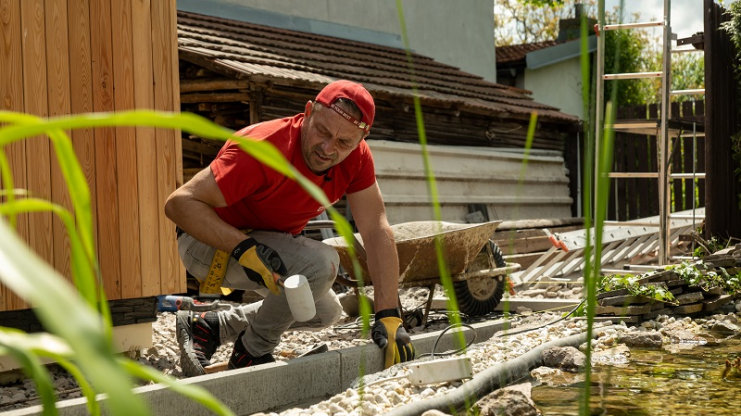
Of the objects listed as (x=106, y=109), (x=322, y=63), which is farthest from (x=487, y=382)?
(x=322, y=63)

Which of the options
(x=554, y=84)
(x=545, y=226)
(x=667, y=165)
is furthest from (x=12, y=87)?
(x=554, y=84)

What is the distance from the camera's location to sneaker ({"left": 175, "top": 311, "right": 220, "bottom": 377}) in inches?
152

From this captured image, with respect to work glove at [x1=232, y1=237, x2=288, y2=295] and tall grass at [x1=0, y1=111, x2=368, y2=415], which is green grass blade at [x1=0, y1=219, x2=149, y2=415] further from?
work glove at [x1=232, y1=237, x2=288, y2=295]

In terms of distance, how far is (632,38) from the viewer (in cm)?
2011

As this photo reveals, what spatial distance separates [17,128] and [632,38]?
20818 mm

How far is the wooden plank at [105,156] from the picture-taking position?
4.07 meters

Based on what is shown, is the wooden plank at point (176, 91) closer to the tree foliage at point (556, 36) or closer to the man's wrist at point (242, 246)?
the man's wrist at point (242, 246)

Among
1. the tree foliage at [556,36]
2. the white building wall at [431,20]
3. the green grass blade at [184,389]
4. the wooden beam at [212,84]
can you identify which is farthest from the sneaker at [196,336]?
the tree foliage at [556,36]

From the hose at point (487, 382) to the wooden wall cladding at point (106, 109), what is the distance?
179 centimetres

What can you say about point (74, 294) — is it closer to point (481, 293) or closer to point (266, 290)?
point (266, 290)

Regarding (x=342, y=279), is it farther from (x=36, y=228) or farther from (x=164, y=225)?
(x=36, y=228)

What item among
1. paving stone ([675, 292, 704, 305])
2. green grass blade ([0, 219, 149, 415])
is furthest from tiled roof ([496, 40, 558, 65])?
green grass blade ([0, 219, 149, 415])

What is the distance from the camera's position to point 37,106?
3818mm

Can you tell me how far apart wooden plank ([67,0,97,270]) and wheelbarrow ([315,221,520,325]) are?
174 cm
